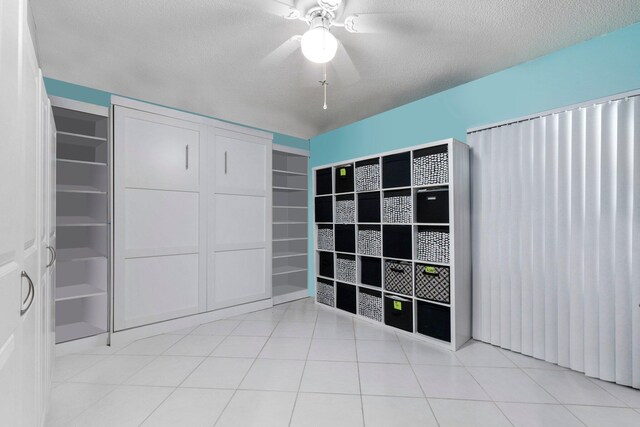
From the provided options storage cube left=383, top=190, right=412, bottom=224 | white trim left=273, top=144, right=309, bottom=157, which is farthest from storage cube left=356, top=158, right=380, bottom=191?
white trim left=273, top=144, right=309, bottom=157

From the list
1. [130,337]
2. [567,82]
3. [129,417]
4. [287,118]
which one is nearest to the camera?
[129,417]

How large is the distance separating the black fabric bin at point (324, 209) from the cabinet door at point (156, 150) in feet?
5.47

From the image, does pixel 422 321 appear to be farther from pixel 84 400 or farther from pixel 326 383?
pixel 84 400

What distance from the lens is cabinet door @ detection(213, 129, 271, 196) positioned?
12.1ft

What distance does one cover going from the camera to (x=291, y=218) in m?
4.98

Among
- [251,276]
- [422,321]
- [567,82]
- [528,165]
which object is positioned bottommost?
[422,321]

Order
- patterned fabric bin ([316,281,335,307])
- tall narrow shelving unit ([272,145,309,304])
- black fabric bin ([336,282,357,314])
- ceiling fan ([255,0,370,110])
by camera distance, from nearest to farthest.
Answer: ceiling fan ([255,0,370,110]) < black fabric bin ([336,282,357,314]) < patterned fabric bin ([316,281,335,307]) < tall narrow shelving unit ([272,145,309,304])

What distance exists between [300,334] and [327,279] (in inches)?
41.3

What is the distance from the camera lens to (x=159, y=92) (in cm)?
338

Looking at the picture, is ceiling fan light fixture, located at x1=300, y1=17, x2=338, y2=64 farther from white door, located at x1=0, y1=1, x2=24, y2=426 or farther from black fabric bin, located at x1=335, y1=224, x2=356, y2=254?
black fabric bin, located at x1=335, y1=224, x2=356, y2=254

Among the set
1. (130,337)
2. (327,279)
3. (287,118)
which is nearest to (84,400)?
(130,337)

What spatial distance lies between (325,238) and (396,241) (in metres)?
1.21

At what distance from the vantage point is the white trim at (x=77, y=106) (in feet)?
8.43

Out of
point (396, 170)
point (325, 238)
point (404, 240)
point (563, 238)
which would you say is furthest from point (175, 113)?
point (563, 238)
